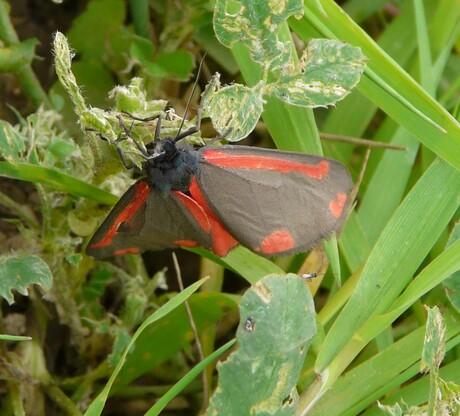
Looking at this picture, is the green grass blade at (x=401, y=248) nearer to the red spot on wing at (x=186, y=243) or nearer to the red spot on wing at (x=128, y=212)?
the red spot on wing at (x=186, y=243)

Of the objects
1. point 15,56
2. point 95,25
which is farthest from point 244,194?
point 95,25

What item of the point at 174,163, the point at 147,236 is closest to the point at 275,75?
the point at 174,163

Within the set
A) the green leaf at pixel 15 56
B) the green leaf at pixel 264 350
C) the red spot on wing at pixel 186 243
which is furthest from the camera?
the green leaf at pixel 15 56

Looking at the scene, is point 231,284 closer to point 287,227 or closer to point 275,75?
point 287,227

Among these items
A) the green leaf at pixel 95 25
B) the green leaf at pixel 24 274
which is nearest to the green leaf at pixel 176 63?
the green leaf at pixel 95 25

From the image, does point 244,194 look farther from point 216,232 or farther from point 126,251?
point 126,251
